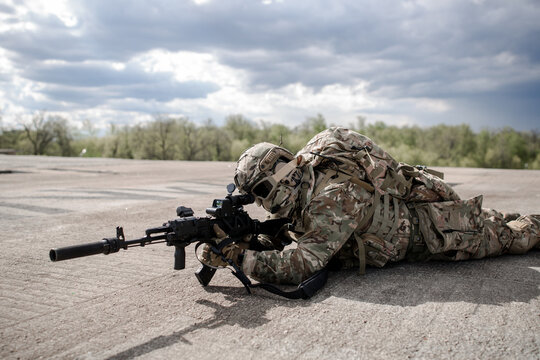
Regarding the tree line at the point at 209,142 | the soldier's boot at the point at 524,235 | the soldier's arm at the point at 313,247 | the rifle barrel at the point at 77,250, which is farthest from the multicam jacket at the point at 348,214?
the tree line at the point at 209,142

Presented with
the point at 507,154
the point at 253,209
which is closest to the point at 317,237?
the point at 253,209

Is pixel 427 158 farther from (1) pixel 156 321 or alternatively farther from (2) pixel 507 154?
(1) pixel 156 321

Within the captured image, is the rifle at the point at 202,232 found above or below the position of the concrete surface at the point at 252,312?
above

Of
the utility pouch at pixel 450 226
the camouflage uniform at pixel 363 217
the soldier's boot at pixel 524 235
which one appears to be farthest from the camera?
the soldier's boot at pixel 524 235

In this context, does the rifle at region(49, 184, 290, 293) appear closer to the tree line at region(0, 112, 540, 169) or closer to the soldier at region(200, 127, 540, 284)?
the soldier at region(200, 127, 540, 284)

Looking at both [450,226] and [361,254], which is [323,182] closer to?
[361,254]

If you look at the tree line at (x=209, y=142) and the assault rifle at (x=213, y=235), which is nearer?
the assault rifle at (x=213, y=235)

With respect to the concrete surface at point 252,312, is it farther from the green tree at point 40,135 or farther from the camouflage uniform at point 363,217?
the green tree at point 40,135

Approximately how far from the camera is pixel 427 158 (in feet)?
198

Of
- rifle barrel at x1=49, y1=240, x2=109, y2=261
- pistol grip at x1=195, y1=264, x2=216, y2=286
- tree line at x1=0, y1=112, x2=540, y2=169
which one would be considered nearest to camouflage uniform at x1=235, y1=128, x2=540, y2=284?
pistol grip at x1=195, y1=264, x2=216, y2=286

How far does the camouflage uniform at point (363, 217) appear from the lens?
376 centimetres

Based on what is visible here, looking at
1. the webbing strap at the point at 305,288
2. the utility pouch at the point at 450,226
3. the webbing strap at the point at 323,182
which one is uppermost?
the webbing strap at the point at 323,182

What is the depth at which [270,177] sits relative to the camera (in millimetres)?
3861

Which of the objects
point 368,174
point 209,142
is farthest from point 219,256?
point 209,142
